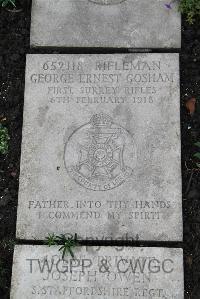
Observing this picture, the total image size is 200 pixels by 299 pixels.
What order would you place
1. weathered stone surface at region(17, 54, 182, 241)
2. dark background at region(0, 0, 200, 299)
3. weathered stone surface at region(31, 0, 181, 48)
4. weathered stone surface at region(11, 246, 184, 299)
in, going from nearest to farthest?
weathered stone surface at region(11, 246, 184, 299) < weathered stone surface at region(17, 54, 182, 241) < dark background at region(0, 0, 200, 299) < weathered stone surface at region(31, 0, 181, 48)

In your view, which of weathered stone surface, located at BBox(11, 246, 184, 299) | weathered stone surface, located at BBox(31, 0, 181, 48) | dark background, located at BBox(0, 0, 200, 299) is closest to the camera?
weathered stone surface, located at BBox(11, 246, 184, 299)

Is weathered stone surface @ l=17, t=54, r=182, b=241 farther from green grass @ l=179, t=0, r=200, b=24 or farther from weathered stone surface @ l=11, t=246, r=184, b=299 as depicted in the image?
green grass @ l=179, t=0, r=200, b=24

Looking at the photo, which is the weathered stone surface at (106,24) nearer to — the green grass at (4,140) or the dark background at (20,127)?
the dark background at (20,127)

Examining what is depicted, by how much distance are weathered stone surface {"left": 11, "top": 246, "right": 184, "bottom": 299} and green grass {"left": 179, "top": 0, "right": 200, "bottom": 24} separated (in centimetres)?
211

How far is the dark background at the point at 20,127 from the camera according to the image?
4254mm

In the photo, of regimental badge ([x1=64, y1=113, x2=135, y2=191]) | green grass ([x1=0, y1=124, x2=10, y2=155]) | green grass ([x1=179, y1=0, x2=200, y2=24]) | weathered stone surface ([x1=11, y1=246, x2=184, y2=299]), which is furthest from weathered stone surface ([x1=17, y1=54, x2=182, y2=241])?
green grass ([x1=179, y1=0, x2=200, y2=24])

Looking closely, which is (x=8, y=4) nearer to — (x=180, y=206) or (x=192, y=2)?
(x=192, y=2)

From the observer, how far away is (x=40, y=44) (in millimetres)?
4574

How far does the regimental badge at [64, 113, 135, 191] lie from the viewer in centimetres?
420

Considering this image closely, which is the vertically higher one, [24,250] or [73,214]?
[73,214]

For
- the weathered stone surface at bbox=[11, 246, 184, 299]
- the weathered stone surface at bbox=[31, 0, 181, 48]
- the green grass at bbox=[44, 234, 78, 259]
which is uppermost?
the weathered stone surface at bbox=[31, 0, 181, 48]

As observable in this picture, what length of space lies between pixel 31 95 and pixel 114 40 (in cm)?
89

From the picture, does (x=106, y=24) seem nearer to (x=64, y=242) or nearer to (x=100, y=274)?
(x=64, y=242)

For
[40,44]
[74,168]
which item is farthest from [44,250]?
[40,44]
